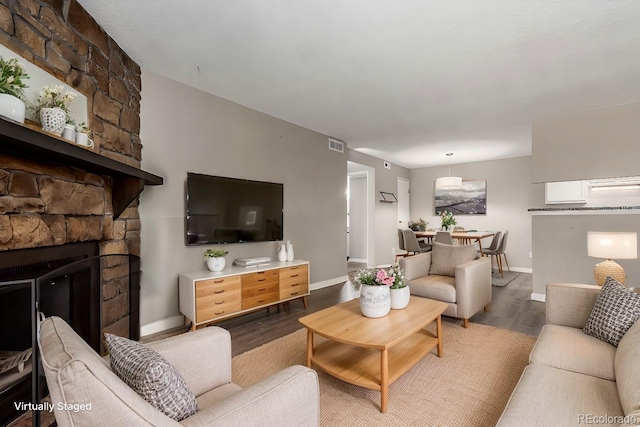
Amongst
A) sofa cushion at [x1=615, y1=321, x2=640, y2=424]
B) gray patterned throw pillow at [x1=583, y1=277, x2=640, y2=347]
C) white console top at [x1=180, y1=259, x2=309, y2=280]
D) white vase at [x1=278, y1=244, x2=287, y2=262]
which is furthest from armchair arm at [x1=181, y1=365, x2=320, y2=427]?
white vase at [x1=278, y1=244, x2=287, y2=262]

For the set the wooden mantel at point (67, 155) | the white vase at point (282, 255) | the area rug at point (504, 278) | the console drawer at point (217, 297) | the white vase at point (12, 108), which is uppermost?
the white vase at point (12, 108)

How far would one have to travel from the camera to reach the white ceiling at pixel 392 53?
2.05 metres

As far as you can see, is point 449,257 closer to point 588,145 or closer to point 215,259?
point 588,145

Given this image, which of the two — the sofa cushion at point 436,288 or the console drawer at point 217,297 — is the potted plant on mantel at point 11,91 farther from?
the sofa cushion at point 436,288

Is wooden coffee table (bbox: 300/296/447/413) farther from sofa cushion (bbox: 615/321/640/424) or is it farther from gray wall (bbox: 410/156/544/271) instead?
gray wall (bbox: 410/156/544/271)

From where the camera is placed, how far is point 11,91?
142 centimetres

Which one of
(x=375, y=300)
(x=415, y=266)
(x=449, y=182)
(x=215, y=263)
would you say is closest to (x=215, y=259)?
(x=215, y=263)

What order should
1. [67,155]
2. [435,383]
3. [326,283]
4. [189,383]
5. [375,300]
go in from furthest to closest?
[326,283], [375,300], [435,383], [67,155], [189,383]

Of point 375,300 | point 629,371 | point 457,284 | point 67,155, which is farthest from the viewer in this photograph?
point 457,284

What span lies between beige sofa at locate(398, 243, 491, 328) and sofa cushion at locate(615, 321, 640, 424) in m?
1.53

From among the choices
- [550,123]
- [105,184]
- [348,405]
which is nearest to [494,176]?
[550,123]

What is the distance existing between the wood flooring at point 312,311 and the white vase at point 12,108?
7.03 feet

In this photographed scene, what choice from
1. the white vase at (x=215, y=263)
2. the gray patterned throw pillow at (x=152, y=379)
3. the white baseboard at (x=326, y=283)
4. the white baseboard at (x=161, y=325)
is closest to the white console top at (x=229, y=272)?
the white vase at (x=215, y=263)

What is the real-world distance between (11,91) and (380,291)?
232 cm
